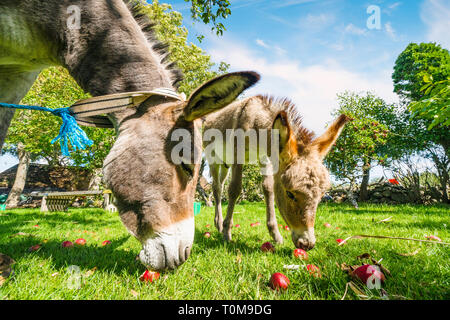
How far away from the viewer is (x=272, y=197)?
3.69m

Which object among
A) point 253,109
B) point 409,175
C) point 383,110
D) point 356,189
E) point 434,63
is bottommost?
point 356,189

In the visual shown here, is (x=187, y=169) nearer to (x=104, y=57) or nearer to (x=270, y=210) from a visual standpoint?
(x=104, y=57)

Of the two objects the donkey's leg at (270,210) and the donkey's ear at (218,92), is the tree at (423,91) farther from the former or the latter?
the donkey's ear at (218,92)

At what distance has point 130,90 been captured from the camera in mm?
1922

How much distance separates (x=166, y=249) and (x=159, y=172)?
0.59 m

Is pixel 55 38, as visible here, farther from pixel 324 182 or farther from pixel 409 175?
pixel 409 175

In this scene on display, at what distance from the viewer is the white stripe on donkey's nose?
1629 mm

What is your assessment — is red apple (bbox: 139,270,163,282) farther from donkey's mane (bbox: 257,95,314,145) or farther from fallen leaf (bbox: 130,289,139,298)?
donkey's mane (bbox: 257,95,314,145)

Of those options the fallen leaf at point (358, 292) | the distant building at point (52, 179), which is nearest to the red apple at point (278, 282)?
the fallen leaf at point (358, 292)

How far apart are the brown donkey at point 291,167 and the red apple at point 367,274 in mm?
1014

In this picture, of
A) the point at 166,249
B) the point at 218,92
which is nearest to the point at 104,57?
the point at 218,92

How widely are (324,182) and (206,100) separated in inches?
77.7

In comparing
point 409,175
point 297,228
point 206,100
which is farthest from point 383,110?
point 206,100

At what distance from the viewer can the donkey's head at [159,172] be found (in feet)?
5.41
